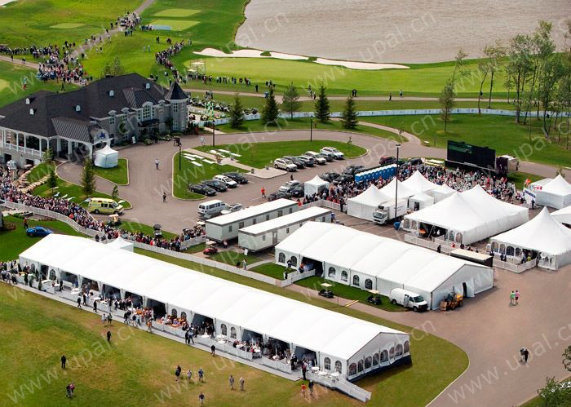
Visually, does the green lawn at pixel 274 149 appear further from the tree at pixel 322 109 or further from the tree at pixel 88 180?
the tree at pixel 88 180

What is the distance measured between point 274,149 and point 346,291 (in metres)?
47.4

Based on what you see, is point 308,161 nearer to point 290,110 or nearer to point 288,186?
point 288,186

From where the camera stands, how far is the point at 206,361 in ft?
252

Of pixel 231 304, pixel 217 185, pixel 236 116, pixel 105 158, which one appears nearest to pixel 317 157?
pixel 217 185

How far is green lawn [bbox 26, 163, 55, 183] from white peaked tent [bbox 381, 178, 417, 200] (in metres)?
38.8

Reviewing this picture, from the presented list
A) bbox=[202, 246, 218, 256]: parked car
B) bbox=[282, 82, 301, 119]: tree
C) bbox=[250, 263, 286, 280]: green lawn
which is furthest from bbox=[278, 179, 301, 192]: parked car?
bbox=[282, 82, 301, 119]: tree

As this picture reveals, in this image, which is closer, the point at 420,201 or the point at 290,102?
the point at 420,201

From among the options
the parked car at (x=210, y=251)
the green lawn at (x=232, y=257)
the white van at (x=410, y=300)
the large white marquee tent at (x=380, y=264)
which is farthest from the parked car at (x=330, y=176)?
the white van at (x=410, y=300)

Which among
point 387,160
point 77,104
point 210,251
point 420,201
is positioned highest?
point 77,104

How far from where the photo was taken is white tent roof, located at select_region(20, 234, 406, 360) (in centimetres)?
7638

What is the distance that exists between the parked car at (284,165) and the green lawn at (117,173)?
1787 centimetres

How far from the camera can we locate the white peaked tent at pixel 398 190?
11212cm

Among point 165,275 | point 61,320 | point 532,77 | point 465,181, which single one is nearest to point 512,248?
point 465,181

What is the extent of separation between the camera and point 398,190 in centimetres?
11294
